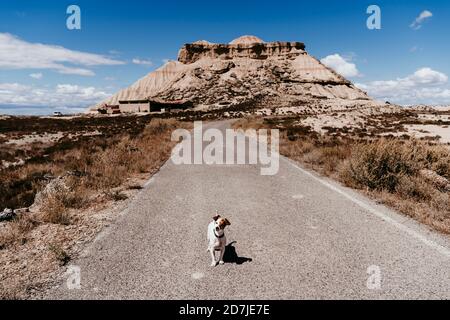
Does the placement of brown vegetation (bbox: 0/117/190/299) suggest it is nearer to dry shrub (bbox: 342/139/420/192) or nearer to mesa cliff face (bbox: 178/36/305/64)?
dry shrub (bbox: 342/139/420/192)

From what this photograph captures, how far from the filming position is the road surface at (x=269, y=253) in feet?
13.4

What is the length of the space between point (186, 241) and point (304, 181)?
17.7ft

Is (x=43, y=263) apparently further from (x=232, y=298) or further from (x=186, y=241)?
(x=232, y=298)

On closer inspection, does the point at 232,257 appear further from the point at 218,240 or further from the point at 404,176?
the point at 404,176

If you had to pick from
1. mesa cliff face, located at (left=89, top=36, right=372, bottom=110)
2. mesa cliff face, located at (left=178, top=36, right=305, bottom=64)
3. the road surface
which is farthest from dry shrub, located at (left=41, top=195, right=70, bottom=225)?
mesa cliff face, located at (left=178, top=36, right=305, bottom=64)

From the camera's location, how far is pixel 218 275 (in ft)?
14.6

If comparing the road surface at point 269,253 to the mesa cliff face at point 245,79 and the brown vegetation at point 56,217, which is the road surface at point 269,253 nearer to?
the brown vegetation at point 56,217

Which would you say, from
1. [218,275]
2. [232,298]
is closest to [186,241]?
[218,275]

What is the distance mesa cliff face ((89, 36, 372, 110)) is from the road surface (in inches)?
3875

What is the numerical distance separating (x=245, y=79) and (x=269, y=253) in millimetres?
137730

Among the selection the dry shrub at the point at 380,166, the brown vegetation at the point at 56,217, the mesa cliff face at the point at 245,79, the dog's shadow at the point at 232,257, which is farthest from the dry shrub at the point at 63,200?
the mesa cliff face at the point at 245,79

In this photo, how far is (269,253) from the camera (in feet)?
16.7

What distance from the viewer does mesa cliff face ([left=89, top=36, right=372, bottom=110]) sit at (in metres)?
120

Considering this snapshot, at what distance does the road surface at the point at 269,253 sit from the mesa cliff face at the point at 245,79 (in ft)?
323
